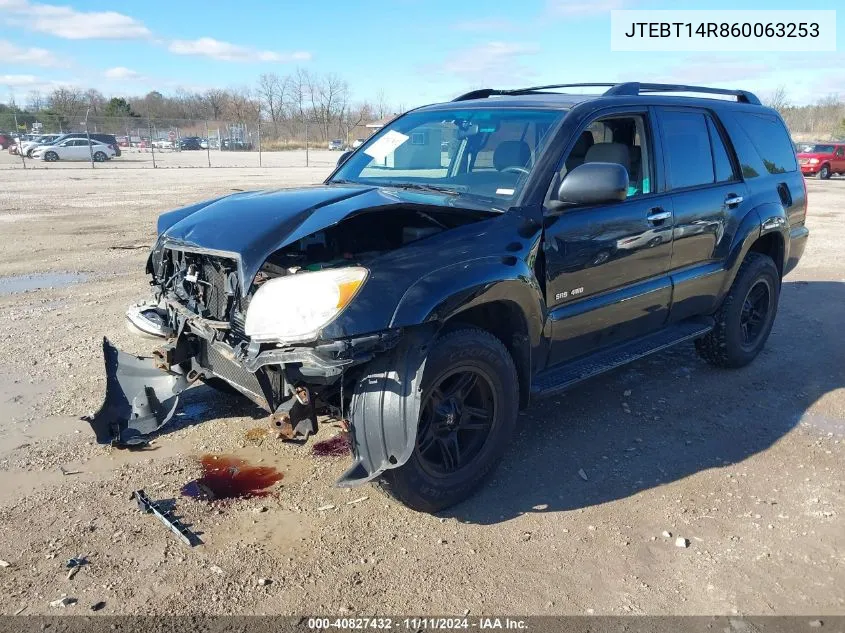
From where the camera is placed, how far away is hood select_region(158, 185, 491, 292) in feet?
9.52

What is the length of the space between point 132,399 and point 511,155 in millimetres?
2696

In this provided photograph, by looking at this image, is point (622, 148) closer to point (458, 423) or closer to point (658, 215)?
point (658, 215)

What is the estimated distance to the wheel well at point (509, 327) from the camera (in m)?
3.39

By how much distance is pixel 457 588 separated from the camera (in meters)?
2.80

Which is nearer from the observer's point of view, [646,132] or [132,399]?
[132,399]

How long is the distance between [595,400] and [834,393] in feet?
6.12

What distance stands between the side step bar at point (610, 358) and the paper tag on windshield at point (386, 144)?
1834 mm

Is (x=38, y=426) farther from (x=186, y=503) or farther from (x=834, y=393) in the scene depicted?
(x=834, y=393)

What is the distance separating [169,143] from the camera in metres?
50.6

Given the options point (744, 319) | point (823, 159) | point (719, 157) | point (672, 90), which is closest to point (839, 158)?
point (823, 159)

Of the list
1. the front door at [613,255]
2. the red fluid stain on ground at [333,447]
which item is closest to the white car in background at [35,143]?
the red fluid stain on ground at [333,447]

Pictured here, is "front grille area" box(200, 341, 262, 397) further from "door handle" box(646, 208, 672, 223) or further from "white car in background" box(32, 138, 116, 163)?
"white car in background" box(32, 138, 116, 163)

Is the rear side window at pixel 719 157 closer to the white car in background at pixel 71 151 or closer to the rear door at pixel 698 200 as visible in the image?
the rear door at pixel 698 200

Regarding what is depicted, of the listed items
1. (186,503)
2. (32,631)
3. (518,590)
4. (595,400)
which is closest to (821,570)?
(518,590)
